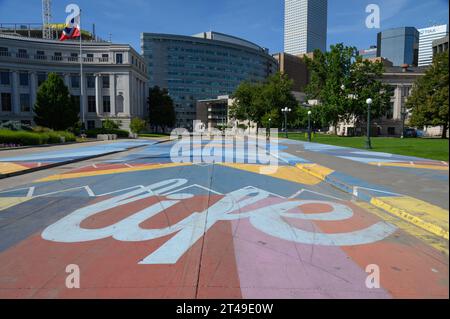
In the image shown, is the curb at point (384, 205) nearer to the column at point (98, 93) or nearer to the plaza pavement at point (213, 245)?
the plaza pavement at point (213, 245)

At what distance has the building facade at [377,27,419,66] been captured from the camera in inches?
3071

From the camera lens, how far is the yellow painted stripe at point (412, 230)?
510 cm

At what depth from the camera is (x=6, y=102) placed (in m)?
67.2

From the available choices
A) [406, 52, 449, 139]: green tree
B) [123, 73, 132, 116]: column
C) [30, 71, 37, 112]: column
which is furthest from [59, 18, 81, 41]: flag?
[406, 52, 449, 139]: green tree

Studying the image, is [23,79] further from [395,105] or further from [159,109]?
[395,105]

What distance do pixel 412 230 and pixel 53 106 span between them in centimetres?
5226

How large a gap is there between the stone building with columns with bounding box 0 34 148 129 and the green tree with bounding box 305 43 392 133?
132 ft

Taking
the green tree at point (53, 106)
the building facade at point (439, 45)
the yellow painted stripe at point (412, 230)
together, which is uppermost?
the building facade at point (439, 45)

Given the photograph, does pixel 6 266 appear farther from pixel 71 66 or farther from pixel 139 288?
pixel 71 66

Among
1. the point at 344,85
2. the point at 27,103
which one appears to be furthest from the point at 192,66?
the point at 344,85

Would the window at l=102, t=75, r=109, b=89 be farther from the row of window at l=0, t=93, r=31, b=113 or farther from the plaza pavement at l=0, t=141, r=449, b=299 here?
the plaza pavement at l=0, t=141, r=449, b=299

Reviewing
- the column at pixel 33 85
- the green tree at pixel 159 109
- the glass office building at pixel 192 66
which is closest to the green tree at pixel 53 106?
the column at pixel 33 85

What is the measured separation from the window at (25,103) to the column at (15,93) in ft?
2.13
